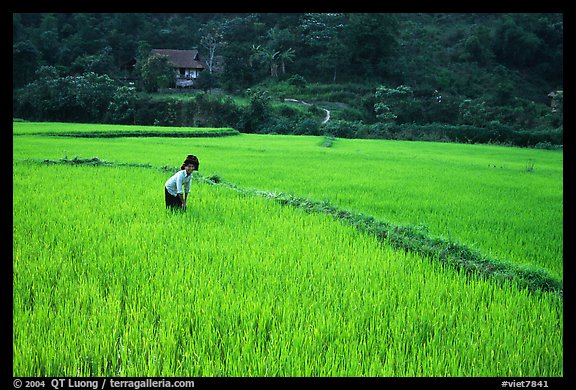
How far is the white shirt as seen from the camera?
4.41 m

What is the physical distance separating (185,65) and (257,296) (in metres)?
34.8

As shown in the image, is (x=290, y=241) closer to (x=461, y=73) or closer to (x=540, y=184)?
(x=540, y=184)

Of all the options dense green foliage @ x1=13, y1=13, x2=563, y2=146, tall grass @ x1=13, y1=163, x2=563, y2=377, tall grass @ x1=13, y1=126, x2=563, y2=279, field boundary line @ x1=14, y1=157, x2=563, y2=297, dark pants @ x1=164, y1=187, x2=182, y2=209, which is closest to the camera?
tall grass @ x1=13, y1=163, x2=563, y2=377

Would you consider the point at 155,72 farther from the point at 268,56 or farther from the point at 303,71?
the point at 303,71

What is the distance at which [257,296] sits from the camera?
259 cm

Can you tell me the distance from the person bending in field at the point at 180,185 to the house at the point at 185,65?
31516mm

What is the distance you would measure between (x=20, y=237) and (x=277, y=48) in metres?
35.1

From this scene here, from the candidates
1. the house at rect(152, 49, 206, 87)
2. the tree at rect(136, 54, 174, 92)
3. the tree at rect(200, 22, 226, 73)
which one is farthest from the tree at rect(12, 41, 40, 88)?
the tree at rect(200, 22, 226, 73)

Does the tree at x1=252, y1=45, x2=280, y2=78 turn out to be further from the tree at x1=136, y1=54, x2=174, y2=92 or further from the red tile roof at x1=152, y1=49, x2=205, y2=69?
the tree at x1=136, y1=54, x2=174, y2=92

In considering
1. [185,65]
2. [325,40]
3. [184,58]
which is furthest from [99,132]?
[325,40]

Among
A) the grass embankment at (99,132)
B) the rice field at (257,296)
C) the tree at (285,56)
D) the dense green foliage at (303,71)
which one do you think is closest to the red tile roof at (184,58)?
the dense green foliage at (303,71)

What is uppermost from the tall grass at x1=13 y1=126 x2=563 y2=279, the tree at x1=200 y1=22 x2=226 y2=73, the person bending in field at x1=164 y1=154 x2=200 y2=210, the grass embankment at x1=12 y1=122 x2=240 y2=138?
the tree at x1=200 y1=22 x2=226 y2=73

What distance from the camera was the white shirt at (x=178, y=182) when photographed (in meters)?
4.41
